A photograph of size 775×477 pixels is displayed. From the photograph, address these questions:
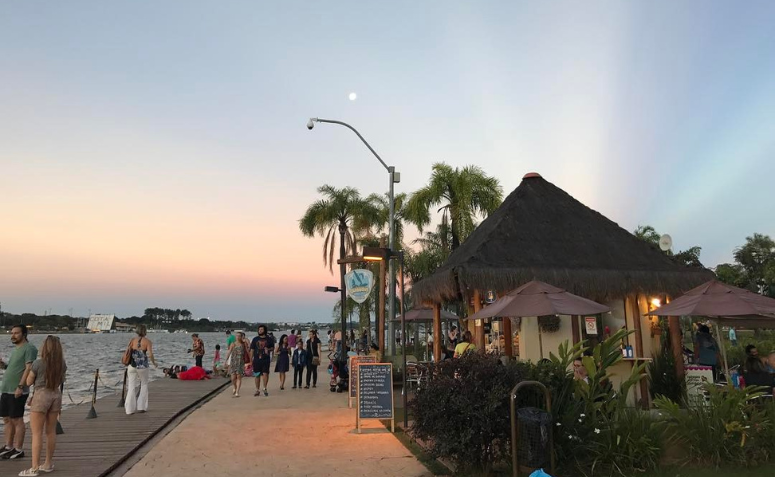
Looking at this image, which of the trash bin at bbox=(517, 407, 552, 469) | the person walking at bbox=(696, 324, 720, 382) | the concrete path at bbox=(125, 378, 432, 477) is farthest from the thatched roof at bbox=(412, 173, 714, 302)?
the trash bin at bbox=(517, 407, 552, 469)

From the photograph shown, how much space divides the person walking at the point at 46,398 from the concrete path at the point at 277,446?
1110 mm

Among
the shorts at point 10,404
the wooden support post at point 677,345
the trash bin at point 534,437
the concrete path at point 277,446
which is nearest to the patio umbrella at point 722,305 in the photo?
the wooden support post at point 677,345

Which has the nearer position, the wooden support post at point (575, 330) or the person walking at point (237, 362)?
the wooden support post at point (575, 330)

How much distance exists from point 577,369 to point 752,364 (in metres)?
2.99

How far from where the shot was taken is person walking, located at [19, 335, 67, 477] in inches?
255

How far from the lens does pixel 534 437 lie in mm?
5680

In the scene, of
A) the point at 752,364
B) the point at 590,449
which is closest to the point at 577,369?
the point at 590,449

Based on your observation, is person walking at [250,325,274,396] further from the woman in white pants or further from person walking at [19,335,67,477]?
person walking at [19,335,67,477]

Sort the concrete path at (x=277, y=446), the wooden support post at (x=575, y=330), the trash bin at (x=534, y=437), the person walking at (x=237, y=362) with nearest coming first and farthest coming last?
the trash bin at (x=534, y=437) < the concrete path at (x=277, y=446) < the wooden support post at (x=575, y=330) < the person walking at (x=237, y=362)

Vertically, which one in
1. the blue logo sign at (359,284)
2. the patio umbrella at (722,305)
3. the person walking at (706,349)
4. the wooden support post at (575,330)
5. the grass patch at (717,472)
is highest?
the blue logo sign at (359,284)

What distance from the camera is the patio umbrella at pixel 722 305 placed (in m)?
8.34

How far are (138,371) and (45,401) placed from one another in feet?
16.2

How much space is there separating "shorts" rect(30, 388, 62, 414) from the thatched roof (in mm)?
7966

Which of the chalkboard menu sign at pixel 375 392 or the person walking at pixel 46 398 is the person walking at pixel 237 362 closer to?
the chalkboard menu sign at pixel 375 392
